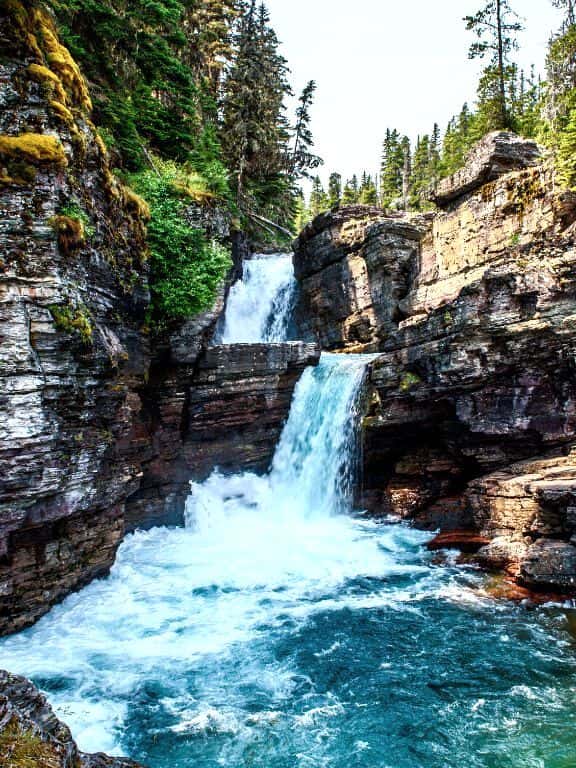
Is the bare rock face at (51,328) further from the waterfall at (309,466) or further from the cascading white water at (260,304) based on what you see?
the cascading white water at (260,304)

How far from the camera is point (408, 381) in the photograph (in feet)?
58.5

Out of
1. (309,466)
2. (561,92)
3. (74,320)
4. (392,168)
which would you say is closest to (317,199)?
(392,168)

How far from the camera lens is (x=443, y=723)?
8.29 meters

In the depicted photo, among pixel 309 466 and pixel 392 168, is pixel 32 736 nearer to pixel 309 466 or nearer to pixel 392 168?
pixel 309 466

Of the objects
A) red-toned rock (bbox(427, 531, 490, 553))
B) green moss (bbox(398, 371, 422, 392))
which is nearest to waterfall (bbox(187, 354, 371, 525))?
green moss (bbox(398, 371, 422, 392))

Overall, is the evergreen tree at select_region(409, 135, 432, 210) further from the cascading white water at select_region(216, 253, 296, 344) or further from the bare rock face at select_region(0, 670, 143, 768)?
the bare rock face at select_region(0, 670, 143, 768)

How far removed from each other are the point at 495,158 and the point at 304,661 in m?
21.1

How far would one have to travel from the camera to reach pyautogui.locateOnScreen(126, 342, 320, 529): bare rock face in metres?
17.7

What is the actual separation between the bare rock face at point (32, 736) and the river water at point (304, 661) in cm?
292

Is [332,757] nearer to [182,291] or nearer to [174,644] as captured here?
[174,644]

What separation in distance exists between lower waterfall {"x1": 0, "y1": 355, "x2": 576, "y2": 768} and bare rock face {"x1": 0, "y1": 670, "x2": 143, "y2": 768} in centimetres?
295

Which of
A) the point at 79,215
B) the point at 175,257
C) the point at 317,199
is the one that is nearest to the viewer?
the point at 79,215

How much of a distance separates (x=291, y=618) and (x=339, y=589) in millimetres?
2021

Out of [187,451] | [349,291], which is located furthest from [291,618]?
[349,291]
